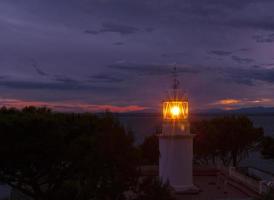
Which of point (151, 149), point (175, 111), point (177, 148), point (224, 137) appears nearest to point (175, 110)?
point (175, 111)

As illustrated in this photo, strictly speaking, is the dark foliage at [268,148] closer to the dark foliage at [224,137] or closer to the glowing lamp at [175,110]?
the dark foliage at [224,137]

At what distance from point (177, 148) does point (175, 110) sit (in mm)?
1557

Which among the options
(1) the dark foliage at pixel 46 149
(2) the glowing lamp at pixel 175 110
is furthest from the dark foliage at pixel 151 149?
(1) the dark foliage at pixel 46 149

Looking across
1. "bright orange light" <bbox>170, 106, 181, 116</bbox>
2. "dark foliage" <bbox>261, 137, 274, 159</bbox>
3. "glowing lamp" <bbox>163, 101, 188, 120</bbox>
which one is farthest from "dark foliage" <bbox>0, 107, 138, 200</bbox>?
"dark foliage" <bbox>261, 137, 274, 159</bbox>

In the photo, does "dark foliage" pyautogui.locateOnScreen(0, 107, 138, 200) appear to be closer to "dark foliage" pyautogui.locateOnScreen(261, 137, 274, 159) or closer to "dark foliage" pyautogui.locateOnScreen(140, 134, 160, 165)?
"dark foliage" pyautogui.locateOnScreen(140, 134, 160, 165)

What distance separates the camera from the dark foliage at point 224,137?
110 feet

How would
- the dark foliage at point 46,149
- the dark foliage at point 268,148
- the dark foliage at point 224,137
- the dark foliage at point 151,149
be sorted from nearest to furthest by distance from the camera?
the dark foliage at point 46,149 < the dark foliage at point 268,148 < the dark foliage at point 151,149 < the dark foliage at point 224,137

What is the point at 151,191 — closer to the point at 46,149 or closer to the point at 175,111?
the point at 46,149

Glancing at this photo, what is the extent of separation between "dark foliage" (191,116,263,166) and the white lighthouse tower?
1315cm

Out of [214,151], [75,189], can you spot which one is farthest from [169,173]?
[214,151]

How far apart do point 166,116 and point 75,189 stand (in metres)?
7.18

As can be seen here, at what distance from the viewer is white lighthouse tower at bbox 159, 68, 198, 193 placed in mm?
19703

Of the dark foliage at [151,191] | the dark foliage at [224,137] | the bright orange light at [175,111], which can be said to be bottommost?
the dark foliage at [151,191]

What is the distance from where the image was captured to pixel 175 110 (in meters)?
20.1
